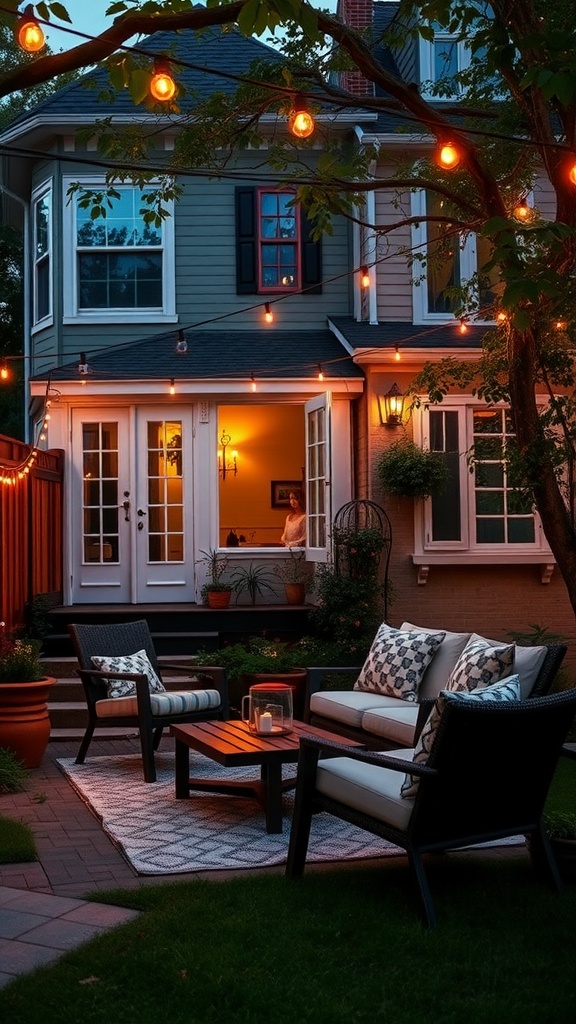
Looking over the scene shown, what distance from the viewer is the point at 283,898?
4508 mm

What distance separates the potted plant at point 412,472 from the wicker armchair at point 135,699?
3.15 metres

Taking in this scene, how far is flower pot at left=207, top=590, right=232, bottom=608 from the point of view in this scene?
11.2m

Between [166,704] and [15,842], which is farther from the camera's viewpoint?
[166,704]

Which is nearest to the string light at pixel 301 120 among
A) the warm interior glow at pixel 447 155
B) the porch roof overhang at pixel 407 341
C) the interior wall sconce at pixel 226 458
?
the warm interior glow at pixel 447 155

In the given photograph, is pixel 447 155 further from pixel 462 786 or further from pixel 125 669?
pixel 125 669

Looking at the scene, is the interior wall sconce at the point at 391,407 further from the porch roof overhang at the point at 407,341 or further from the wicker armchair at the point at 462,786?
the wicker armchair at the point at 462,786

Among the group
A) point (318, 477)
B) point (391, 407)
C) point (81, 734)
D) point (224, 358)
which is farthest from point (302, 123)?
point (224, 358)

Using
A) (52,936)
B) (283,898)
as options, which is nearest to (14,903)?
(52,936)

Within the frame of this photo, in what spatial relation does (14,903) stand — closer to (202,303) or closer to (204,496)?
(204,496)

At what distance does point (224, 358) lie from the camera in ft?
38.2

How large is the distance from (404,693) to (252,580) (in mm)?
4272

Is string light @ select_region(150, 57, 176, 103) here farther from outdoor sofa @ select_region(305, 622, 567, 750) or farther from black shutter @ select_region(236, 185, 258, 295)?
black shutter @ select_region(236, 185, 258, 295)

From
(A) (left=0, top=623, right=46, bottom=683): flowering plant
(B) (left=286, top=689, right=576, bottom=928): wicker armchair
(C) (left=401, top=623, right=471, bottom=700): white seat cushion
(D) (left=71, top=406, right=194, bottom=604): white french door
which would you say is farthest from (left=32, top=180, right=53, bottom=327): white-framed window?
(B) (left=286, top=689, right=576, bottom=928): wicker armchair

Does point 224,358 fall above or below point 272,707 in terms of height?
above
